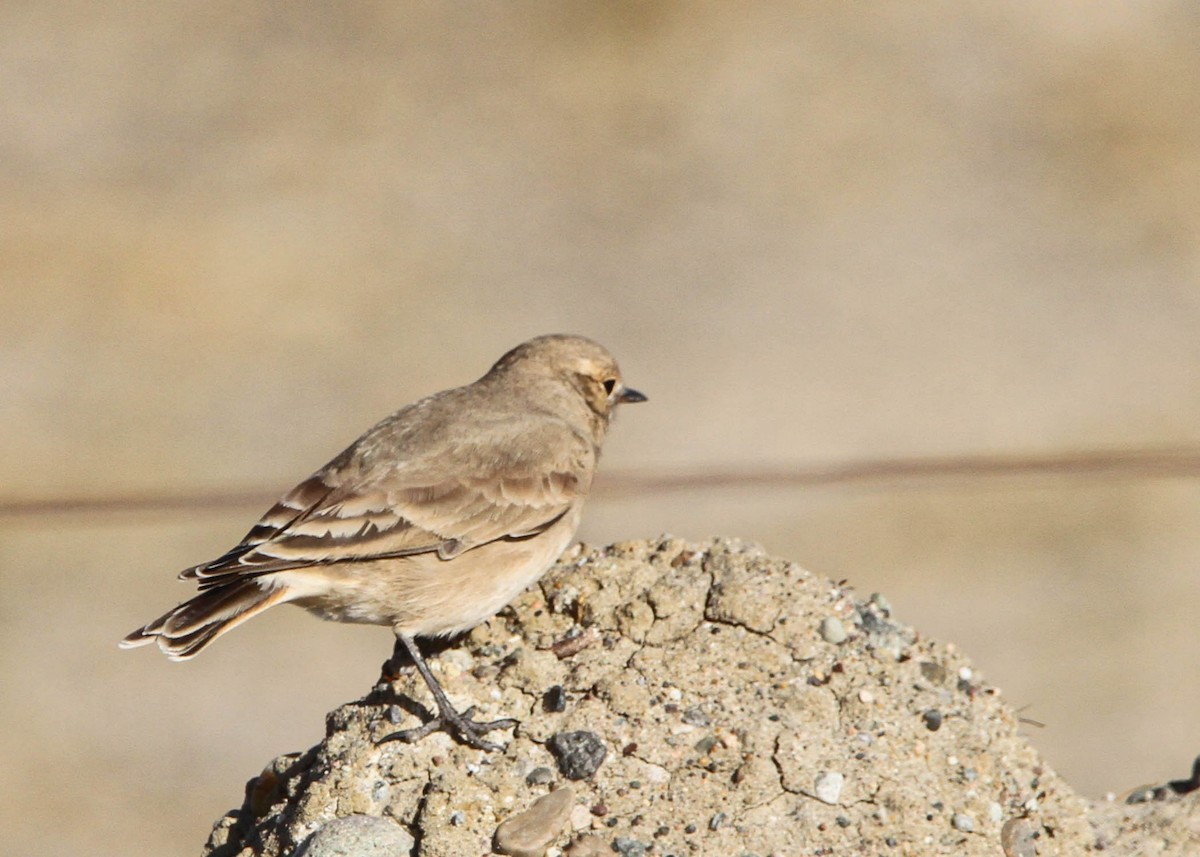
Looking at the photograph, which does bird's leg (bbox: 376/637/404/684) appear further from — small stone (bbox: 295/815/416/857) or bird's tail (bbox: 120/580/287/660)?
small stone (bbox: 295/815/416/857)

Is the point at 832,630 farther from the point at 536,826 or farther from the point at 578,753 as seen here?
the point at 536,826

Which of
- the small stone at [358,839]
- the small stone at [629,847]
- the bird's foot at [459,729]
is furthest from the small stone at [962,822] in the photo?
the small stone at [358,839]

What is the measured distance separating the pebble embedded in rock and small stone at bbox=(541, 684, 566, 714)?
0.42 feet

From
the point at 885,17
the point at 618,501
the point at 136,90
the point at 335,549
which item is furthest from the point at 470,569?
the point at 885,17

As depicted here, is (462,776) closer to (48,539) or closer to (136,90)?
(48,539)

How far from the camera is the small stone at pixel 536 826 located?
4570 millimetres

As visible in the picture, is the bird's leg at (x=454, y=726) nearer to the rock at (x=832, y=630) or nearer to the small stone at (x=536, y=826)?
the small stone at (x=536, y=826)

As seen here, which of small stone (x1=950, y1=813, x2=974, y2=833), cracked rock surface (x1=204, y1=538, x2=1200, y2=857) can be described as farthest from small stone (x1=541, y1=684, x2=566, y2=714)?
small stone (x1=950, y1=813, x2=974, y2=833)

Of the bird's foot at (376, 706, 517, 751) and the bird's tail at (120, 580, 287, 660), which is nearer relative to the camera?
the bird's foot at (376, 706, 517, 751)

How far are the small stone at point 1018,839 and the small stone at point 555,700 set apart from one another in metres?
1.27

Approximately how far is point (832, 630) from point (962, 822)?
71 cm

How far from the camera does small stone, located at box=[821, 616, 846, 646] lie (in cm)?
525

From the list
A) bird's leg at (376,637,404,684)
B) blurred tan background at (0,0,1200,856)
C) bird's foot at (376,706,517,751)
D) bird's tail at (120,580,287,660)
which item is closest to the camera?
bird's foot at (376,706,517,751)

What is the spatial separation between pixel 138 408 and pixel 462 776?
10844 millimetres
